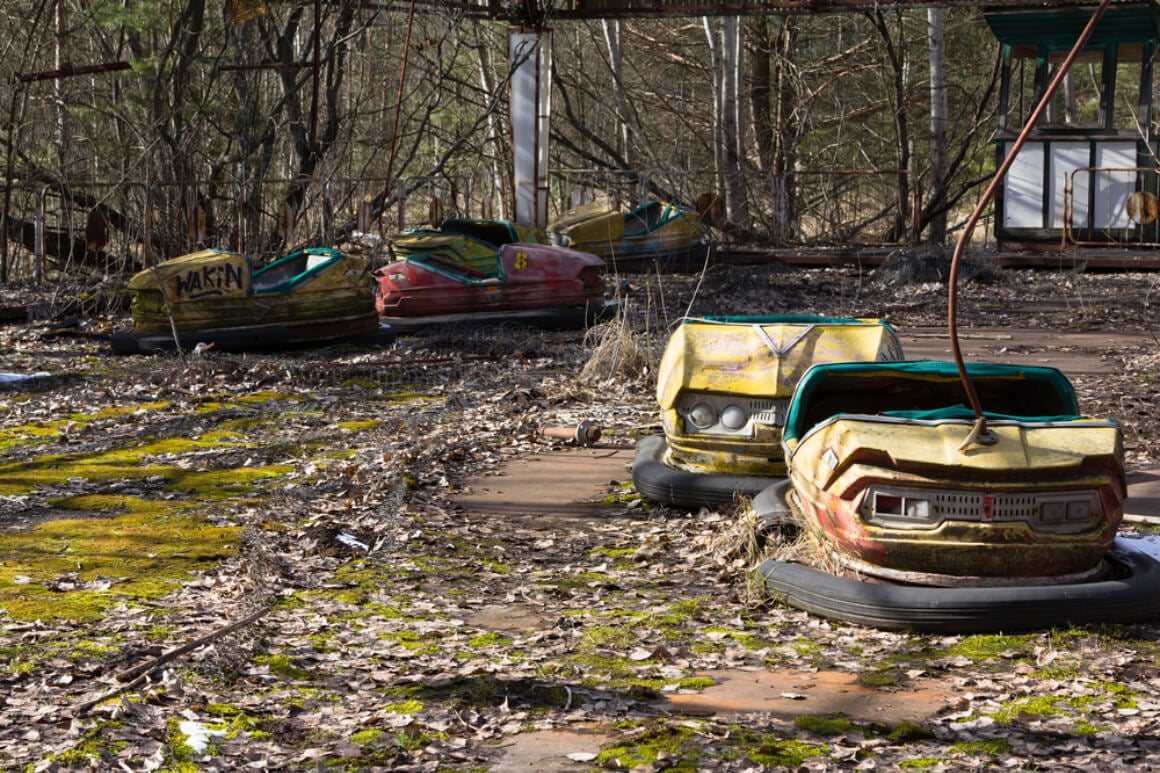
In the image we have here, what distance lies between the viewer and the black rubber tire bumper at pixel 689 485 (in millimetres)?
5234

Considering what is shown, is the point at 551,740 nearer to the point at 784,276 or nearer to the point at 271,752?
the point at 271,752

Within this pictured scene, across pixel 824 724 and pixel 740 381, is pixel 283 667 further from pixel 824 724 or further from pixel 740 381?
pixel 740 381

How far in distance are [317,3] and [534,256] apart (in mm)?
3373

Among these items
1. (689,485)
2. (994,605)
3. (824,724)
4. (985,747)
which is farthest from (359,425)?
(985,747)

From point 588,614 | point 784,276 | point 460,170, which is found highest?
point 460,170

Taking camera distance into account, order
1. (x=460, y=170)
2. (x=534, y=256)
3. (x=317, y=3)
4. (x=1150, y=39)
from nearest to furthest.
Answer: (x=534, y=256), (x=317, y=3), (x=1150, y=39), (x=460, y=170)

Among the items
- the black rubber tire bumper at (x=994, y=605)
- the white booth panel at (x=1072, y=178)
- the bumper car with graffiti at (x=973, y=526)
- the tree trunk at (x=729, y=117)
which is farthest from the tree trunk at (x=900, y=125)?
the black rubber tire bumper at (x=994, y=605)

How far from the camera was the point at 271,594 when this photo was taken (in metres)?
4.29

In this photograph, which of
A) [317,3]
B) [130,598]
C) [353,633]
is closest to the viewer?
[353,633]

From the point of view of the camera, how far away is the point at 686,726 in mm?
3105

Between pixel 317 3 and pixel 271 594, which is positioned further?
pixel 317 3

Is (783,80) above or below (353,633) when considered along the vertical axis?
above

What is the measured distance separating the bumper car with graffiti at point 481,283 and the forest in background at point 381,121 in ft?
4.35

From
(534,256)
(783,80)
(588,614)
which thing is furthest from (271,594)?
(783,80)
